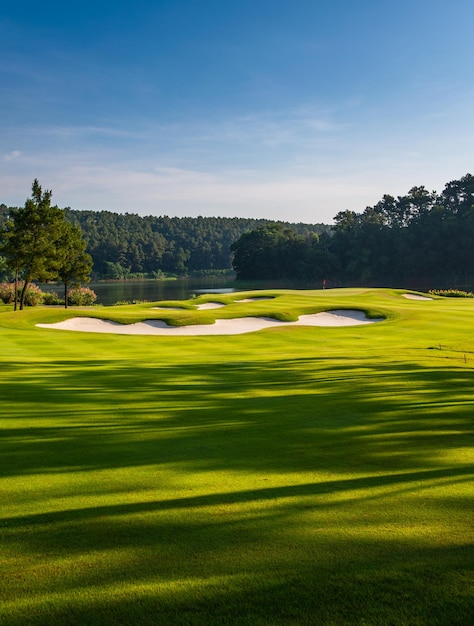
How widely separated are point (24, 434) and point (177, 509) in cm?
349

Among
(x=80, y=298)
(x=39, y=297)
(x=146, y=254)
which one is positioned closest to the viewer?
(x=39, y=297)

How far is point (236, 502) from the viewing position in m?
4.82

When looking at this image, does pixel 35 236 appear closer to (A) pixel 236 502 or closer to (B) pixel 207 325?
(B) pixel 207 325

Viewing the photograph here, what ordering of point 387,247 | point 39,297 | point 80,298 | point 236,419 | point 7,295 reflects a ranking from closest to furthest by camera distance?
point 236,419 → point 7,295 → point 39,297 → point 80,298 → point 387,247

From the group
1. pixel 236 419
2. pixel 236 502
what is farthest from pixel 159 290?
pixel 236 502

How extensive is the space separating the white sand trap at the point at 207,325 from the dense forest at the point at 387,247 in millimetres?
78991

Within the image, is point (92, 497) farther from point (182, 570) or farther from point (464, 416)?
point (464, 416)

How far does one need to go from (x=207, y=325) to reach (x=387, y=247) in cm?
9767

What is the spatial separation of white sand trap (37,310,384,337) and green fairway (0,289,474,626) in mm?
14351

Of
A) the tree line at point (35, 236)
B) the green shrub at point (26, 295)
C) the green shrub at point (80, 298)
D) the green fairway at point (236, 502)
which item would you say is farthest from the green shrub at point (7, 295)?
the green fairway at point (236, 502)

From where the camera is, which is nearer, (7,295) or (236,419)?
(236,419)

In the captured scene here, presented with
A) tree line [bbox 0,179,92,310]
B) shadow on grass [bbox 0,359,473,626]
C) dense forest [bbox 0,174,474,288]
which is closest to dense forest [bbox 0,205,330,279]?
dense forest [bbox 0,174,474,288]

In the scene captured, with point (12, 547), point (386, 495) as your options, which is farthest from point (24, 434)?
point (386, 495)

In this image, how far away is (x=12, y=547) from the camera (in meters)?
4.00
